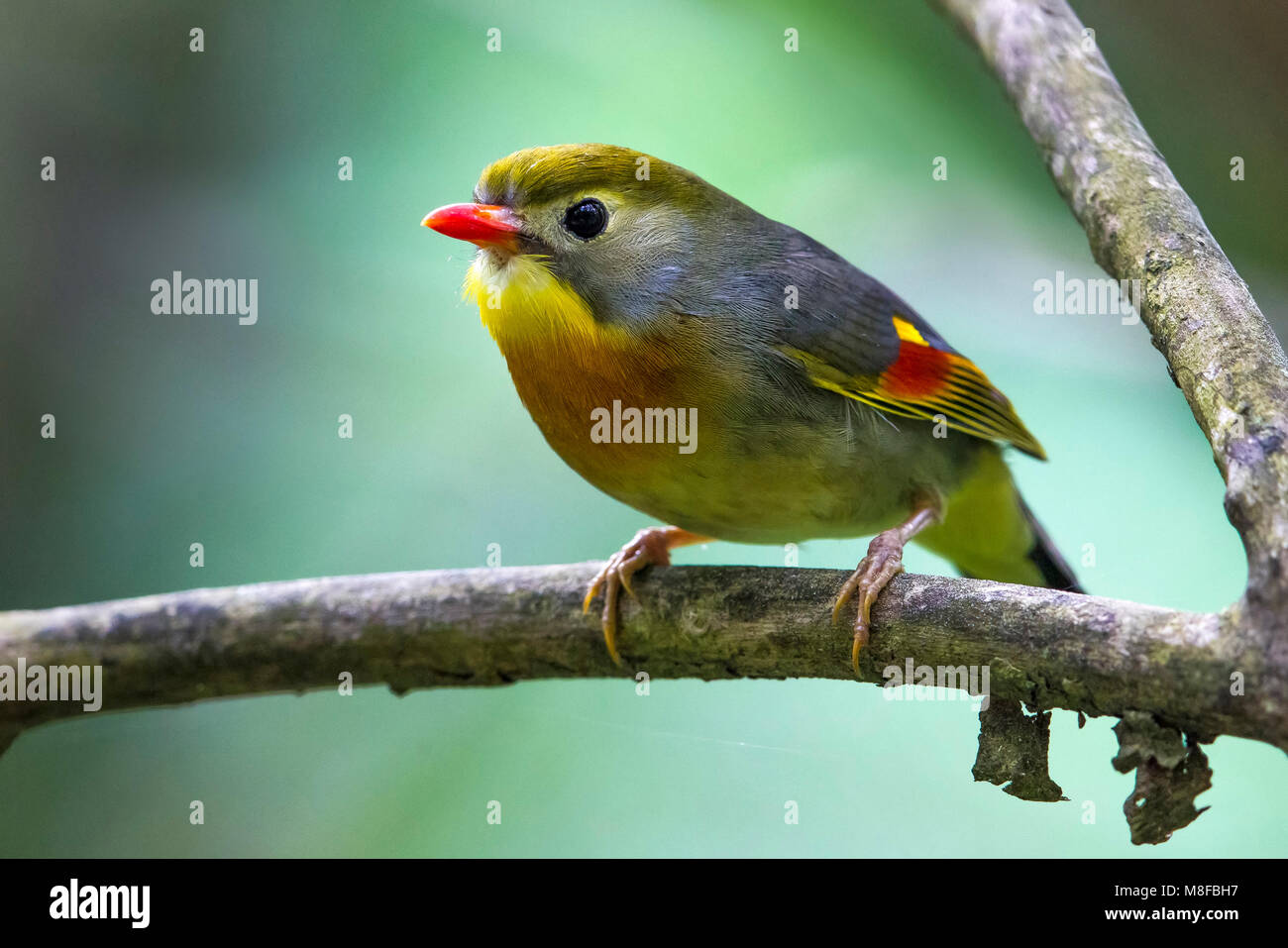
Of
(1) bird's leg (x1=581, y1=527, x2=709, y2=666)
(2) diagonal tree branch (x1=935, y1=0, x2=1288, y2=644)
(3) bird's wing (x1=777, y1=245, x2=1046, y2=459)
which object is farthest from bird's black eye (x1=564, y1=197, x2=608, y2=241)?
(2) diagonal tree branch (x1=935, y1=0, x2=1288, y2=644)

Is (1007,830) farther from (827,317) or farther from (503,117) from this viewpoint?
(503,117)

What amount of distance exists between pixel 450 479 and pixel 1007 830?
1900 mm

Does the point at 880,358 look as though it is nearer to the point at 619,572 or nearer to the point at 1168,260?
the point at 1168,260

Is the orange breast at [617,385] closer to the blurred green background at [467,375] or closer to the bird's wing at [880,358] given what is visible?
the bird's wing at [880,358]

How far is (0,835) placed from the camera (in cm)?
311

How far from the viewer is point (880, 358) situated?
97.7 inches

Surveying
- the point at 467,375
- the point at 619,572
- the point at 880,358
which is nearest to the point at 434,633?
the point at 619,572

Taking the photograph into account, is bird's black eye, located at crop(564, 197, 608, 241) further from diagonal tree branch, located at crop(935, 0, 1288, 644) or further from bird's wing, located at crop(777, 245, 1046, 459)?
diagonal tree branch, located at crop(935, 0, 1288, 644)

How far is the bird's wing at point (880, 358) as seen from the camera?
2.37 m

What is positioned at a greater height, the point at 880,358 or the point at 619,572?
the point at 880,358

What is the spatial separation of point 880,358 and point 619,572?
0.77 metres

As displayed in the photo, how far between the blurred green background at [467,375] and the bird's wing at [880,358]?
2.34ft

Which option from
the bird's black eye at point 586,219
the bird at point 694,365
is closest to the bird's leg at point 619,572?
the bird at point 694,365

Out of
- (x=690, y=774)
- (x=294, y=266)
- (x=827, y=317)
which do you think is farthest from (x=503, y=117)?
(x=690, y=774)
